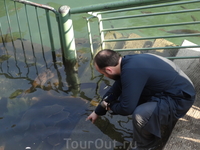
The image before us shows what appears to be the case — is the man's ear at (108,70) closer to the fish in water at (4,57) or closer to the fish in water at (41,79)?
the fish in water at (41,79)

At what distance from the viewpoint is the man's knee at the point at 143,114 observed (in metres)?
2.32

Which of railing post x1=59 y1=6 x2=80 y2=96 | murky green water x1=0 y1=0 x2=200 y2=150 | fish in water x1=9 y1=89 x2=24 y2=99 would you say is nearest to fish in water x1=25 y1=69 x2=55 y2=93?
murky green water x1=0 y1=0 x2=200 y2=150

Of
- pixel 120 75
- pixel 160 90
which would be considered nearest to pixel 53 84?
pixel 120 75

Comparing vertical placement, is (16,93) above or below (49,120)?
above

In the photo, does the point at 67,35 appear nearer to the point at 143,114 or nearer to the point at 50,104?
the point at 50,104

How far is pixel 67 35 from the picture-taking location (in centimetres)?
413

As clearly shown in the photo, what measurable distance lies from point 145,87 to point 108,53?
529mm

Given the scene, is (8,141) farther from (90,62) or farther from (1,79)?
(90,62)

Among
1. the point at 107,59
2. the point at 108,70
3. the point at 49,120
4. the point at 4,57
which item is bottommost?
the point at 49,120

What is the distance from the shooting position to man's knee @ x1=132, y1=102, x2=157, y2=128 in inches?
91.2

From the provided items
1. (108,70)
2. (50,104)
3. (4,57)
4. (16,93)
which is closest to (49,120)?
(50,104)

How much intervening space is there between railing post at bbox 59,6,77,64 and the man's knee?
7.45 feet

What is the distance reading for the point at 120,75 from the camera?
2.47 metres

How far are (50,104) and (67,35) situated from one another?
1.27 metres
